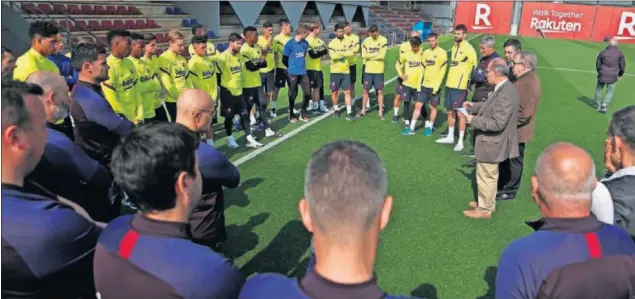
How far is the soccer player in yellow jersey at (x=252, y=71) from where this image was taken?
8586mm

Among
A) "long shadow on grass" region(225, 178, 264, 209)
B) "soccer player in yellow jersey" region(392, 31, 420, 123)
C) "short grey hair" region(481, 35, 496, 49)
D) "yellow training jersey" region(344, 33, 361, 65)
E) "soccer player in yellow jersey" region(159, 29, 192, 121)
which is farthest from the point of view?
"yellow training jersey" region(344, 33, 361, 65)

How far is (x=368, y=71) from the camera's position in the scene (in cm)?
1042

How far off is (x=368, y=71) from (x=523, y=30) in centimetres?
3486

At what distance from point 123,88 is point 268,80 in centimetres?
422

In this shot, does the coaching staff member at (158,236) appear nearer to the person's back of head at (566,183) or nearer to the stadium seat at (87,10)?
the person's back of head at (566,183)

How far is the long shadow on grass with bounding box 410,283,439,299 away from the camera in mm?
4168

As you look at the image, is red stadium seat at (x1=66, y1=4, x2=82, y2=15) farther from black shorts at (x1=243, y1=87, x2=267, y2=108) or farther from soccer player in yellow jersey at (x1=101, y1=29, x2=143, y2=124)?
soccer player in yellow jersey at (x1=101, y1=29, x2=143, y2=124)

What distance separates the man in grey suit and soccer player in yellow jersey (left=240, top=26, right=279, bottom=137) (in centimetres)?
454

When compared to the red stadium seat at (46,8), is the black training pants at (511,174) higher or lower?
lower

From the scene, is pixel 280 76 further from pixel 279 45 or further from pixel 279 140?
pixel 279 140

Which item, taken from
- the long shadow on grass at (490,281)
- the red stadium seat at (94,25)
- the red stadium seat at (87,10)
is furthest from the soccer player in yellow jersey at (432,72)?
the red stadium seat at (87,10)

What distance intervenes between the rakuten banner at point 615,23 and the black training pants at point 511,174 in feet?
121

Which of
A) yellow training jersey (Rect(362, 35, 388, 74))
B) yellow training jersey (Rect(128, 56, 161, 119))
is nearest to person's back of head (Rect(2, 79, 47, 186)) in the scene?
yellow training jersey (Rect(128, 56, 161, 119))

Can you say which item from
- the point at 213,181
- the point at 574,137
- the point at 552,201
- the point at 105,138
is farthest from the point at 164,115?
the point at 574,137
